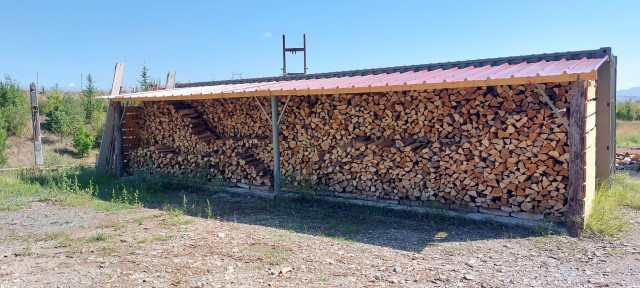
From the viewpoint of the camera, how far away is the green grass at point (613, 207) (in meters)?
5.77

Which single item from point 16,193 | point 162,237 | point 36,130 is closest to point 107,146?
point 16,193

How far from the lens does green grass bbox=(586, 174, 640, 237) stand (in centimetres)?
577

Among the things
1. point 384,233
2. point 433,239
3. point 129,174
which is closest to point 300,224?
point 384,233

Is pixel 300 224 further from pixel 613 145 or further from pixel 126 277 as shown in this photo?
pixel 613 145

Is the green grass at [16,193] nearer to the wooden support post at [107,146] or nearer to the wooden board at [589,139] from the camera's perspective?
the wooden support post at [107,146]

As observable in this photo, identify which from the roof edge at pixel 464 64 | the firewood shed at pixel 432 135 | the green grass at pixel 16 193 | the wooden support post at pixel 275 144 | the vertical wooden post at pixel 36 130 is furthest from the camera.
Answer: the vertical wooden post at pixel 36 130

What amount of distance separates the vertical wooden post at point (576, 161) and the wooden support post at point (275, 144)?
14.8 feet

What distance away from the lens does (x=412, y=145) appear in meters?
A: 7.13

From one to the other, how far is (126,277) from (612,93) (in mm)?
7414

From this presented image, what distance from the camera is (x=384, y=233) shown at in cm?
598

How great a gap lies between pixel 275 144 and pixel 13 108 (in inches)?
485

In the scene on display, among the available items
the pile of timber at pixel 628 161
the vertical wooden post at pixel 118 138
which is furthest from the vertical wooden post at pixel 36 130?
the pile of timber at pixel 628 161

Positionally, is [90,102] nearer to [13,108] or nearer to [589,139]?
[13,108]

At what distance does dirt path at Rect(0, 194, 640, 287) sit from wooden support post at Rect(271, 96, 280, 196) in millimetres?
1345
